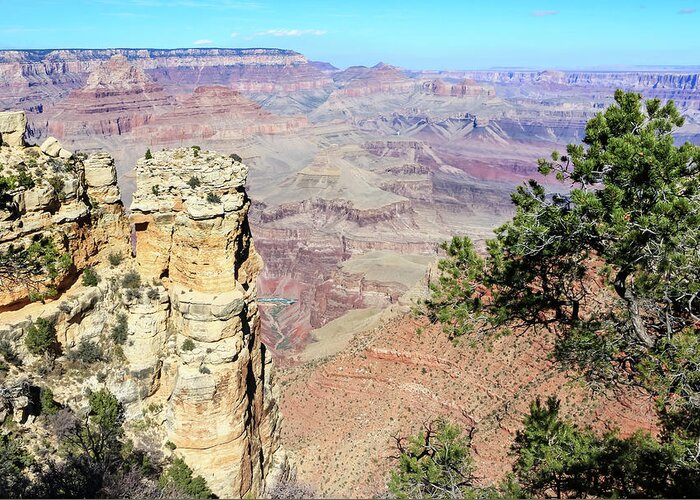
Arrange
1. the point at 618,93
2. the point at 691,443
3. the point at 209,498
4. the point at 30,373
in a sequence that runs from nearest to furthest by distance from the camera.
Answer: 1. the point at 691,443
2. the point at 618,93
3. the point at 30,373
4. the point at 209,498

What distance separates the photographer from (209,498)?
16.4 metres

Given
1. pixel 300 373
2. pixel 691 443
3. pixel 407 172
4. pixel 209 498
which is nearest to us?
pixel 691 443

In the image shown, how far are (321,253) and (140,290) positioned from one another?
93.2 meters

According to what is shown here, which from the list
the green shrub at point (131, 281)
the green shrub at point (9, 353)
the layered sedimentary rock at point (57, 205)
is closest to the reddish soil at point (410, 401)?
the green shrub at point (131, 281)

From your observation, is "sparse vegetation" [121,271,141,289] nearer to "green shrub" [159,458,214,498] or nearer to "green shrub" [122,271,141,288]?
"green shrub" [122,271,141,288]

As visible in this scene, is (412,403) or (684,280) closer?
(684,280)

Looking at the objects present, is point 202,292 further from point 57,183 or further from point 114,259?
point 57,183

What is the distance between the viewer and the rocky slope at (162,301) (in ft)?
52.2

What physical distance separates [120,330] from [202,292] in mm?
3234

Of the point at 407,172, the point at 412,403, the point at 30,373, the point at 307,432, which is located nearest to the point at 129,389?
the point at 30,373

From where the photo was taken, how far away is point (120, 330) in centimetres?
1691

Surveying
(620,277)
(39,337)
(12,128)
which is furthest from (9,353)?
(620,277)

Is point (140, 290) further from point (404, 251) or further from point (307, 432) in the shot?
point (404, 251)

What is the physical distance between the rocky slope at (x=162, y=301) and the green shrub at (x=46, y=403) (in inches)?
16.0
